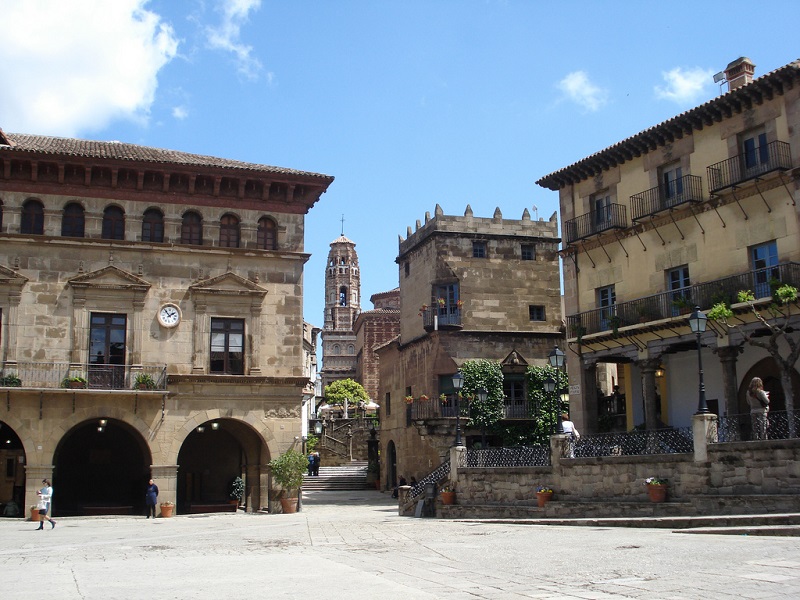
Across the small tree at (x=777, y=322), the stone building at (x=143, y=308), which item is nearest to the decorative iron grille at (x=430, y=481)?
the stone building at (x=143, y=308)

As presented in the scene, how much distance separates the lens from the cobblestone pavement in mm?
10773

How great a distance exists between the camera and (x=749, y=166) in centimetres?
2753

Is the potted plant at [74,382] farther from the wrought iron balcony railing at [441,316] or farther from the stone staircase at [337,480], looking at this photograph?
the stone staircase at [337,480]

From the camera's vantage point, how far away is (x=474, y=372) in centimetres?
3934

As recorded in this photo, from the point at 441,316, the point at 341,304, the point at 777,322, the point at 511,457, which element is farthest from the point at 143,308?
the point at 341,304

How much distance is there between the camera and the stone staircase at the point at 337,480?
152ft

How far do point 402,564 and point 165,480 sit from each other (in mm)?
17863

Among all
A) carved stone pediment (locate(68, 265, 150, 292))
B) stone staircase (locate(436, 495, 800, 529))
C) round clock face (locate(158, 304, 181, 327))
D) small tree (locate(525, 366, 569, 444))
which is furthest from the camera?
small tree (locate(525, 366, 569, 444))

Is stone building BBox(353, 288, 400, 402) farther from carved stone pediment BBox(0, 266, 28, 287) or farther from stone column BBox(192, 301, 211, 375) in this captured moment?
carved stone pediment BBox(0, 266, 28, 287)

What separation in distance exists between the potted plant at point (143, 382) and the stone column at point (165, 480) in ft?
8.92

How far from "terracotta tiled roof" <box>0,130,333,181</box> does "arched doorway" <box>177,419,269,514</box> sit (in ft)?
31.6

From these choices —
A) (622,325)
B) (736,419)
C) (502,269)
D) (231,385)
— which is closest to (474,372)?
(502,269)

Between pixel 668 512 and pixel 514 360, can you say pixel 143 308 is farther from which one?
pixel 668 512

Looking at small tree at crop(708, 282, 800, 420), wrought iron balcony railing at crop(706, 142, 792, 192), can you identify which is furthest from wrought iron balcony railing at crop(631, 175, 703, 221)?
small tree at crop(708, 282, 800, 420)
